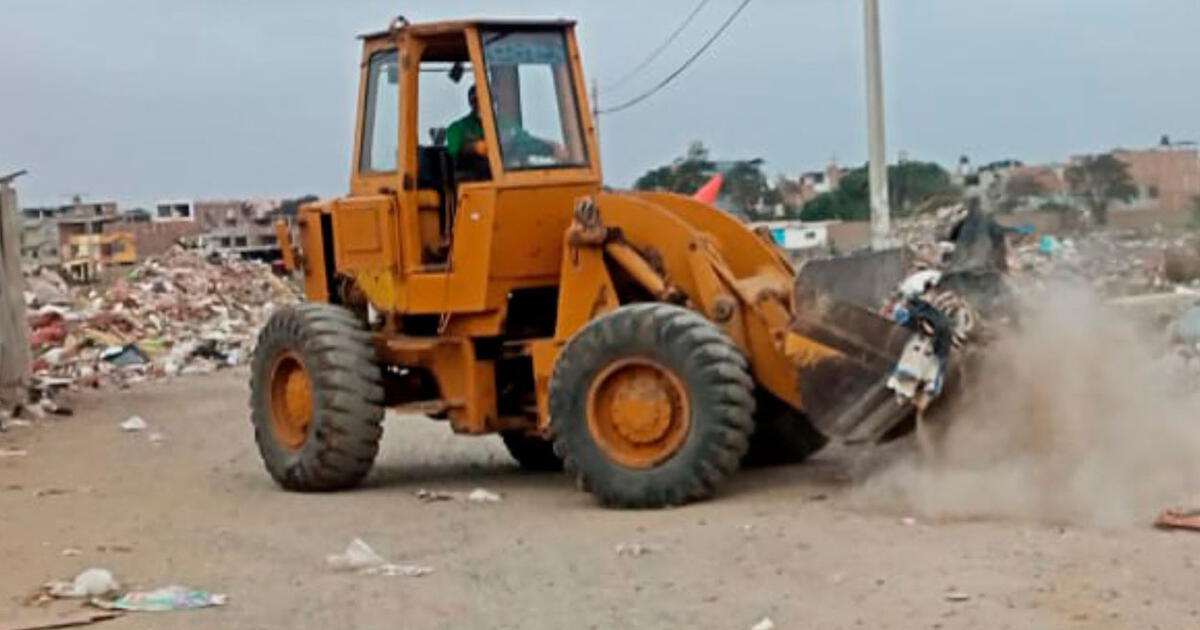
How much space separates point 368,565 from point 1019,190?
24.8 ft

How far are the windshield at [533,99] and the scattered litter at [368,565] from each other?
10.2ft

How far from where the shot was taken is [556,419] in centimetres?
1090

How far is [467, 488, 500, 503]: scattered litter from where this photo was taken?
454 inches

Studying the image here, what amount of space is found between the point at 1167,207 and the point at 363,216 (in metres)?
8.61

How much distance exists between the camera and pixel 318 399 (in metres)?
12.0

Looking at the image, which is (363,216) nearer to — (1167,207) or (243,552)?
(243,552)

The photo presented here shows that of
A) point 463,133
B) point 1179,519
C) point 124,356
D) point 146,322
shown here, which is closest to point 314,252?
point 463,133

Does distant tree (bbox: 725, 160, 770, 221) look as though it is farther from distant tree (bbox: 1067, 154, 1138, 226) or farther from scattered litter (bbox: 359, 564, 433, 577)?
scattered litter (bbox: 359, 564, 433, 577)

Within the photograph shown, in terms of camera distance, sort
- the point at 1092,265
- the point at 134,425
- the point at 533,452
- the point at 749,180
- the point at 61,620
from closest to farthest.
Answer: the point at 61,620
the point at 1092,265
the point at 533,452
the point at 134,425
the point at 749,180

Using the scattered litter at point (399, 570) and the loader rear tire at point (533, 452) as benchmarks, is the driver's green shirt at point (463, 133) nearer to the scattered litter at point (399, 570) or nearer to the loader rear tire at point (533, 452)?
the loader rear tire at point (533, 452)

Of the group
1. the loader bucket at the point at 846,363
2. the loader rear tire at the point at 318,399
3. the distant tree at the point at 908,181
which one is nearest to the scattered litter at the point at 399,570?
the loader bucket at the point at 846,363

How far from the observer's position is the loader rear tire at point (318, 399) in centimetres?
1198

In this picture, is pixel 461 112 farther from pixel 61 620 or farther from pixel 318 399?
pixel 61 620

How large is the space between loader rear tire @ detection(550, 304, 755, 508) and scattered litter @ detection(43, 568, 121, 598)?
2775 millimetres
